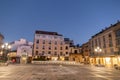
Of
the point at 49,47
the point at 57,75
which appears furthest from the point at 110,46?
the point at 49,47

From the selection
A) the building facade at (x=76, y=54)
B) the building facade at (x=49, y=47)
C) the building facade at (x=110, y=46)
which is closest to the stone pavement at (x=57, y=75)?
the building facade at (x=110, y=46)

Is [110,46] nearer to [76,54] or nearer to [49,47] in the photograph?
[76,54]

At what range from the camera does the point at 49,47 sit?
6081cm

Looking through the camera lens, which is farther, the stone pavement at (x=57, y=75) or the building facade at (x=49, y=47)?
the building facade at (x=49, y=47)

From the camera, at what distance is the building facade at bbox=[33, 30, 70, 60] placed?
59000mm

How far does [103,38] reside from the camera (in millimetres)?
43844

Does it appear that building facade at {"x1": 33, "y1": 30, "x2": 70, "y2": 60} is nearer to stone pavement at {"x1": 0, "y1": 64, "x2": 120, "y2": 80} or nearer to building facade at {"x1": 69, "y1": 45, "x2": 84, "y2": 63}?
building facade at {"x1": 69, "y1": 45, "x2": 84, "y2": 63}

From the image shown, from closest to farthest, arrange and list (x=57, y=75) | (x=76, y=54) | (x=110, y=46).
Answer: (x=57, y=75), (x=110, y=46), (x=76, y=54)

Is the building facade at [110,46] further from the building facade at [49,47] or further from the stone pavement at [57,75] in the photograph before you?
the building facade at [49,47]

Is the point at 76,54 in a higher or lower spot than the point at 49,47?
lower

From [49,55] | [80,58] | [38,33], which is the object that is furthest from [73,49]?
[38,33]

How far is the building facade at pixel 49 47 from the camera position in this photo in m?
59.0

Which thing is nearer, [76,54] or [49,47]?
[49,47]

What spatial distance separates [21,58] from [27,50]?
4.61 metres
